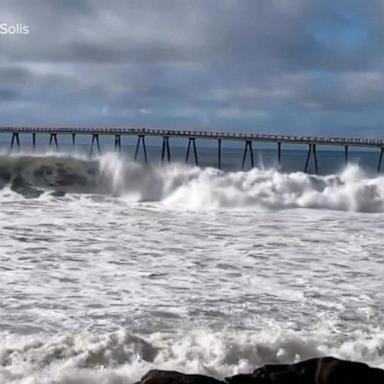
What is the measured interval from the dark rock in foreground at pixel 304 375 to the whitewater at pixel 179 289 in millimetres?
952

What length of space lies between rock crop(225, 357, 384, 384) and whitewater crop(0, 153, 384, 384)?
93 centimetres

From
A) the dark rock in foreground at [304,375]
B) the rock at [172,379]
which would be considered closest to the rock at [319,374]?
the dark rock in foreground at [304,375]

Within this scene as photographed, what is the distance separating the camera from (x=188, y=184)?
31.4 metres

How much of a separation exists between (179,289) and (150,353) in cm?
340

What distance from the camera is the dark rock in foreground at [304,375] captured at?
19.3 ft

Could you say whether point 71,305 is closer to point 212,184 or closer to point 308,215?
point 308,215

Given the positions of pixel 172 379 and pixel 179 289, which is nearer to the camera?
pixel 172 379

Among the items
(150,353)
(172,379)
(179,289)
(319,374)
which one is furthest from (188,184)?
(172,379)

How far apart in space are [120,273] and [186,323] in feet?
12.1

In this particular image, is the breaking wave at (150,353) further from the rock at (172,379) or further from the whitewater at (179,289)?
the rock at (172,379)

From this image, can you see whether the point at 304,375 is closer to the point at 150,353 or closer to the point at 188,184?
the point at 150,353

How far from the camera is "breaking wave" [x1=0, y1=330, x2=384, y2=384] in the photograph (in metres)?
6.98

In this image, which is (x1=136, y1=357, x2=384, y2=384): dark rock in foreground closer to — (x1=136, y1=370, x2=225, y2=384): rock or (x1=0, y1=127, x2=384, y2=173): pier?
(x1=136, y1=370, x2=225, y2=384): rock

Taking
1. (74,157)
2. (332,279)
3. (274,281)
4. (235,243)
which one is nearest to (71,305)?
(274,281)
